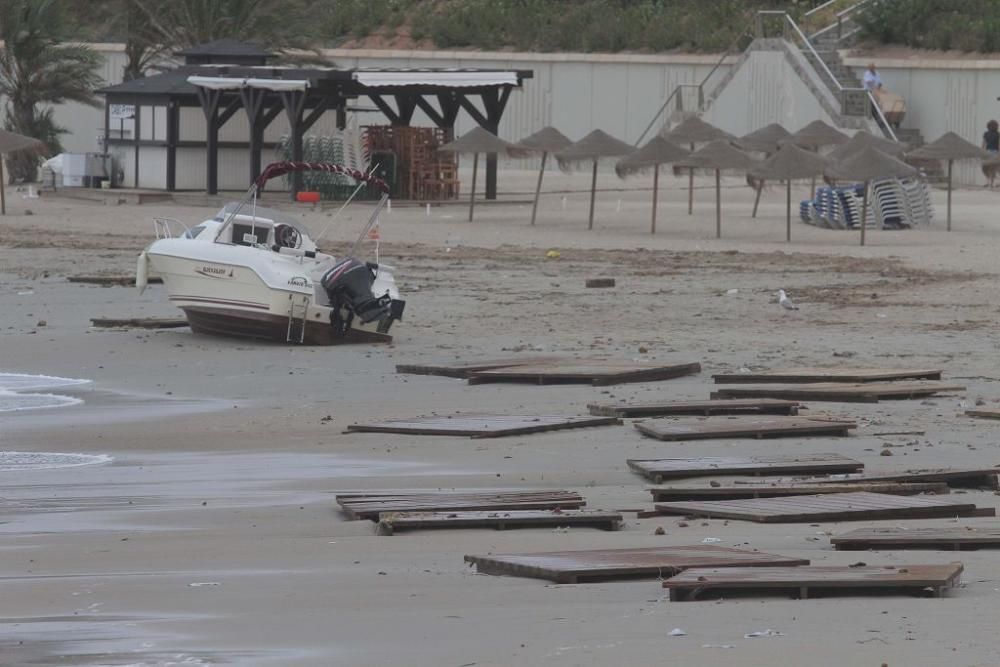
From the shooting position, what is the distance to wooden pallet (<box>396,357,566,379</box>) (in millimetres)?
16781

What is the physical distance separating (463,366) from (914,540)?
909 cm

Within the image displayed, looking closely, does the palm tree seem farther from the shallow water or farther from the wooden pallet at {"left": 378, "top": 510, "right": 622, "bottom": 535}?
the wooden pallet at {"left": 378, "top": 510, "right": 622, "bottom": 535}

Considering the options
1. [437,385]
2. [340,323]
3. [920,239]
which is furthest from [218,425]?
[920,239]

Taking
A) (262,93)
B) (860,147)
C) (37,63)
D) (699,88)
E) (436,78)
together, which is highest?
(699,88)

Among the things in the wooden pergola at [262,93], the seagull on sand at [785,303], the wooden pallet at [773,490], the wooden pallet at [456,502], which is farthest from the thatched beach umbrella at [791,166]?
the wooden pallet at [456,502]

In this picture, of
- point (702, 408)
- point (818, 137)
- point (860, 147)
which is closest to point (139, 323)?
point (702, 408)

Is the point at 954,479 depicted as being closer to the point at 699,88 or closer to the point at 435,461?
the point at 435,461

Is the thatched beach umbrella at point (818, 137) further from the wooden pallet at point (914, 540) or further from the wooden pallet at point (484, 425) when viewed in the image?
the wooden pallet at point (914, 540)

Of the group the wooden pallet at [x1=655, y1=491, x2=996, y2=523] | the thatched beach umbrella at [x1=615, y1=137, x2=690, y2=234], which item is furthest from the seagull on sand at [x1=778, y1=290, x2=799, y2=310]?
the thatched beach umbrella at [x1=615, y1=137, x2=690, y2=234]

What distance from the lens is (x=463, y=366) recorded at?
16984 millimetres

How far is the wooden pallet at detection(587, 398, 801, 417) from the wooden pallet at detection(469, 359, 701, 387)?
6.19 feet

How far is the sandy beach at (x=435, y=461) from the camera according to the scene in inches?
264

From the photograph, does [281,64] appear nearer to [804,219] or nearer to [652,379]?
[804,219]

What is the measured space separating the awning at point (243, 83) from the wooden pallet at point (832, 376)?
25753mm
